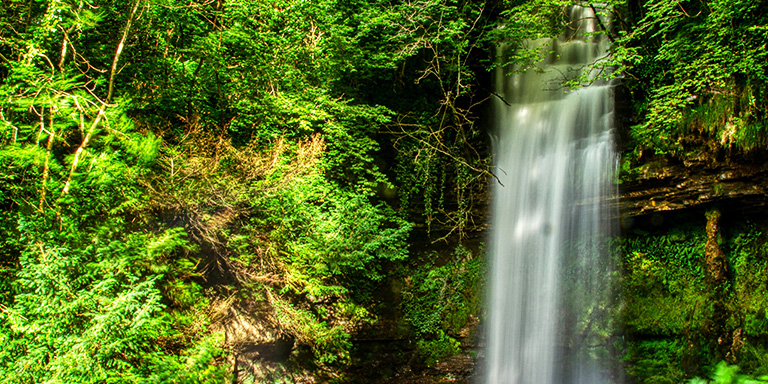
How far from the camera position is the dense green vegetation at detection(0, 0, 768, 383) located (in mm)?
3785

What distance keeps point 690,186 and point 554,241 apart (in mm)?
2204

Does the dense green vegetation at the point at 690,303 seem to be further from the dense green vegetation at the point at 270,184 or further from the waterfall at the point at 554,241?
the waterfall at the point at 554,241

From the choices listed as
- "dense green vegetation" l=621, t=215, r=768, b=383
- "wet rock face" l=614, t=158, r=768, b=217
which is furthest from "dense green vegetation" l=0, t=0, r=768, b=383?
"wet rock face" l=614, t=158, r=768, b=217

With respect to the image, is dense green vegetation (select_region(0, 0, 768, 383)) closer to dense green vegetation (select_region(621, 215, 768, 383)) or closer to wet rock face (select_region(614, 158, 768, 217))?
dense green vegetation (select_region(621, 215, 768, 383))

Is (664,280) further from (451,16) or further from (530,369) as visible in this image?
(451,16)

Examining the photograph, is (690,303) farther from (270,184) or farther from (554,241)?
(270,184)

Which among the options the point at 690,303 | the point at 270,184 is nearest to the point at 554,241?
the point at 690,303

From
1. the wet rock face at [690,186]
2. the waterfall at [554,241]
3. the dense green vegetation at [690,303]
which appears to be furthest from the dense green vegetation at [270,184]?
the waterfall at [554,241]

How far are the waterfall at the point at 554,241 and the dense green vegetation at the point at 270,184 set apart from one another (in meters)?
0.46

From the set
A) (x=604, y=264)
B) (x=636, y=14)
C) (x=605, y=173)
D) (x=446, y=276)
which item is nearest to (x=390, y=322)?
(x=446, y=276)

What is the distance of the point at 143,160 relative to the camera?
4.54 meters

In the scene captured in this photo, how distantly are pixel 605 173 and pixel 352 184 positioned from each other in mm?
4431

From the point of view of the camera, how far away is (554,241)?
748cm

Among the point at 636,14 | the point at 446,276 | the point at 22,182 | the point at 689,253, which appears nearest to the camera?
the point at 22,182
